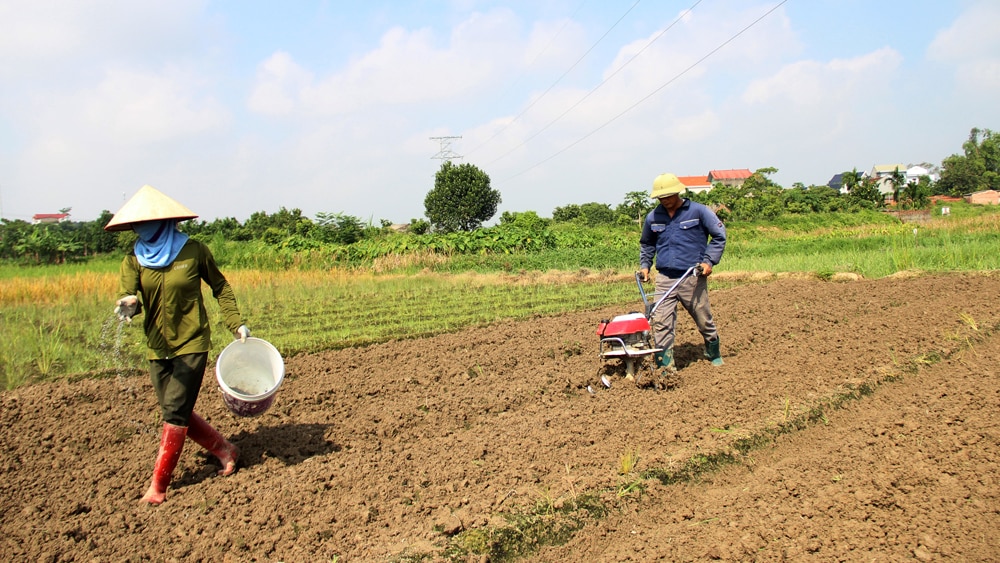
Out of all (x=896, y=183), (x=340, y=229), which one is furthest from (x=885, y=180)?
(x=340, y=229)

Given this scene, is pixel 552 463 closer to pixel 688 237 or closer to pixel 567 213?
pixel 688 237

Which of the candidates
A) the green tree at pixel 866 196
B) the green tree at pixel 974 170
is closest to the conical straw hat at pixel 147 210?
the green tree at pixel 866 196

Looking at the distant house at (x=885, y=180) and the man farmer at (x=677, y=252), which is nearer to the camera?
the man farmer at (x=677, y=252)

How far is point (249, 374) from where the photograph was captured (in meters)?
4.70

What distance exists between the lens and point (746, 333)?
26.6 ft

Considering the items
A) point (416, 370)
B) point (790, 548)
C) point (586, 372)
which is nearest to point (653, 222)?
point (586, 372)

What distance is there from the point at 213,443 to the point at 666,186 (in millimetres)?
3952

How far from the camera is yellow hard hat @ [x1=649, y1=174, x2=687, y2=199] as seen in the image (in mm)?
5941

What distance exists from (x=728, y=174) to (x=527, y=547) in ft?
332

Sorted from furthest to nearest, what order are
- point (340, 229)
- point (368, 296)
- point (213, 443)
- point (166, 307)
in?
point (340, 229), point (368, 296), point (213, 443), point (166, 307)

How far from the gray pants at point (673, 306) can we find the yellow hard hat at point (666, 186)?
75cm

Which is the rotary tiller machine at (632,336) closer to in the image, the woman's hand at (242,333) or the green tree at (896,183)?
the woman's hand at (242,333)

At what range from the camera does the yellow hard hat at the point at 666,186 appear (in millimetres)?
5941

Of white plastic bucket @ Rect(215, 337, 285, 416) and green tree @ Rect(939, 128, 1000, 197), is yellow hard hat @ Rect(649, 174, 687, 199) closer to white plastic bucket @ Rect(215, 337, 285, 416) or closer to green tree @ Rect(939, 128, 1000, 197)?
white plastic bucket @ Rect(215, 337, 285, 416)
